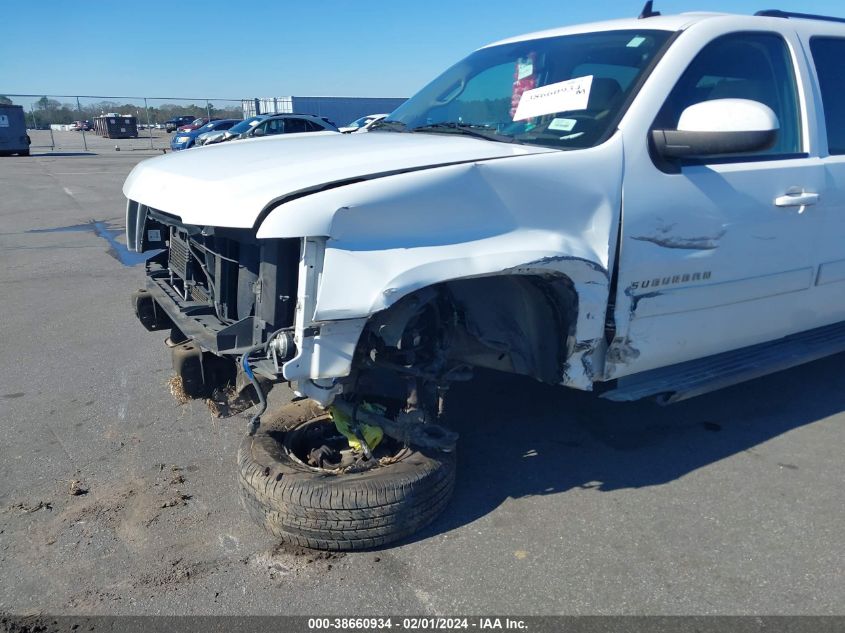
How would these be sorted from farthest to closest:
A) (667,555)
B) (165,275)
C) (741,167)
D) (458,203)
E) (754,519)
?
(165,275), (741,167), (754,519), (667,555), (458,203)

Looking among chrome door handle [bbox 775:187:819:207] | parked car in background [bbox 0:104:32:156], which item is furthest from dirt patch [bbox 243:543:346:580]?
parked car in background [bbox 0:104:32:156]

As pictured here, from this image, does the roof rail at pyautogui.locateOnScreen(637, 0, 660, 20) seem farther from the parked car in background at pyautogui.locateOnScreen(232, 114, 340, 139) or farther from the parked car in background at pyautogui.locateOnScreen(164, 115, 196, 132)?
the parked car in background at pyautogui.locateOnScreen(164, 115, 196, 132)

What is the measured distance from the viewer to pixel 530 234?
8.63 ft

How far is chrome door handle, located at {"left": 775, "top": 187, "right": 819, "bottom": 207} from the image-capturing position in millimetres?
3285

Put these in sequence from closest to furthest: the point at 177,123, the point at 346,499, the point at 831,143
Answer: the point at 346,499
the point at 831,143
the point at 177,123

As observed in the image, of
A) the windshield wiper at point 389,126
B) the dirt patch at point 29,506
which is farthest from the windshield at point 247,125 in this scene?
the dirt patch at point 29,506

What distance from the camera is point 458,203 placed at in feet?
8.18

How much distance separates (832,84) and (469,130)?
6.66 ft

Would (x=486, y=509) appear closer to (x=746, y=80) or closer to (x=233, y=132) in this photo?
(x=746, y=80)

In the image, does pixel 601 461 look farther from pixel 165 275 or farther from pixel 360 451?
pixel 165 275

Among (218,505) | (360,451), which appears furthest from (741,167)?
(218,505)

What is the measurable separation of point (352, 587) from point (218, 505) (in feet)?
2.73

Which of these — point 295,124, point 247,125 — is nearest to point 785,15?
point 295,124

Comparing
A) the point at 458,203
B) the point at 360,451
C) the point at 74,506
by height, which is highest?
the point at 458,203
